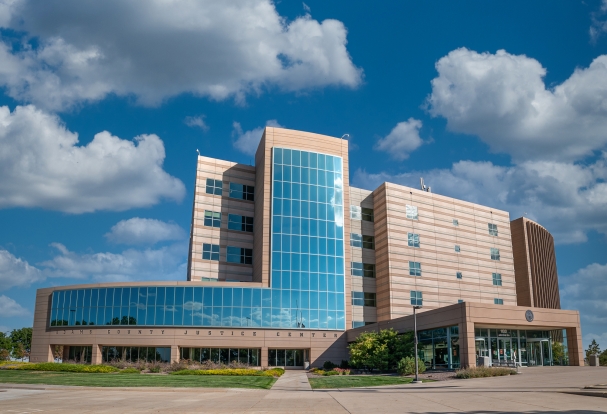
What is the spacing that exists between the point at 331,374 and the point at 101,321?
28.2 m

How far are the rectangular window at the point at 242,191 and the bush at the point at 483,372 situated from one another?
3912cm

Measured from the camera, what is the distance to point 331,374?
47719mm

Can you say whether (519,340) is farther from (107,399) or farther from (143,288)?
(143,288)

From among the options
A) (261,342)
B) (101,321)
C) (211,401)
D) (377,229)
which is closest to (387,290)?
(377,229)

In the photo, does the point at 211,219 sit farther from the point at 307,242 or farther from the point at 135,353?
the point at 135,353

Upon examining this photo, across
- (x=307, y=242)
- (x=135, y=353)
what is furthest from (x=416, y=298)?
(x=135, y=353)

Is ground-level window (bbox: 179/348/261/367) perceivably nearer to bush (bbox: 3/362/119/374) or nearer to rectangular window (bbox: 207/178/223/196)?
bush (bbox: 3/362/119/374)

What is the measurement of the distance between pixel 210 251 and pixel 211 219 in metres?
4.03

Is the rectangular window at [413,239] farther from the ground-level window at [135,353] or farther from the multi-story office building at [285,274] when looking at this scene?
the ground-level window at [135,353]

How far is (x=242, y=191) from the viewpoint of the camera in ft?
229

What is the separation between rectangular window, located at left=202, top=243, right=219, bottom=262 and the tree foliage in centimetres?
2275

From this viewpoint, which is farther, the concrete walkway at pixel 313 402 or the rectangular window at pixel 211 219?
the rectangular window at pixel 211 219

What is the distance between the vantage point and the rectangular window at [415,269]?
6600cm

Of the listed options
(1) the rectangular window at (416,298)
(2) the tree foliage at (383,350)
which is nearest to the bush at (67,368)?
(2) the tree foliage at (383,350)
